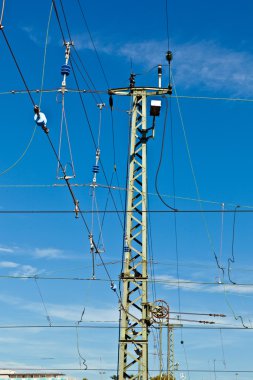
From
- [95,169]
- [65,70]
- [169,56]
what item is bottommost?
[65,70]

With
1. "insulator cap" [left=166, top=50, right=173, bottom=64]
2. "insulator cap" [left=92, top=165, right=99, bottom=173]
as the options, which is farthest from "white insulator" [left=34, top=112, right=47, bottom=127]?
"insulator cap" [left=166, top=50, right=173, bottom=64]

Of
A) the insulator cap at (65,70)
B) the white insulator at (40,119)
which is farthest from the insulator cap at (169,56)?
the white insulator at (40,119)

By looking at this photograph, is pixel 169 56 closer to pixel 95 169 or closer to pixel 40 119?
pixel 95 169

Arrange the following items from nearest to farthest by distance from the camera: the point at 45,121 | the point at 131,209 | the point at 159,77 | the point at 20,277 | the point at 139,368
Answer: the point at 45,121
the point at 139,368
the point at 131,209
the point at 159,77
the point at 20,277

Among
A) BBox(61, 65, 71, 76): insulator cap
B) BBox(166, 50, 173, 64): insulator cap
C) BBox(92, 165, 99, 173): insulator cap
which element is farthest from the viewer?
BBox(166, 50, 173, 64): insulator cap

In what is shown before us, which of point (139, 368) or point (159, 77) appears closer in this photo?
point (139, 368)

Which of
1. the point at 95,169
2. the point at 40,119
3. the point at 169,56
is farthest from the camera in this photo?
the point at 169,56

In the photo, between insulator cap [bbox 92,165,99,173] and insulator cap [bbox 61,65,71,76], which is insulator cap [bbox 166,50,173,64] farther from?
insulator cap [bbox 61,65,71,76]

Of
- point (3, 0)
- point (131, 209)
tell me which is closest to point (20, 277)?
point (131, 209)

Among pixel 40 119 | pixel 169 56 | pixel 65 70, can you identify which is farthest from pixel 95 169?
pixel 40 119

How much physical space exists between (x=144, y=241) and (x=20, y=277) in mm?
9279

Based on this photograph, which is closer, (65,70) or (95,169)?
(65,70)

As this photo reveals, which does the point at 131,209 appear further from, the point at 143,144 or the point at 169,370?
the point at 169,370

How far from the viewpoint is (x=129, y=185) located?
56.1ft
